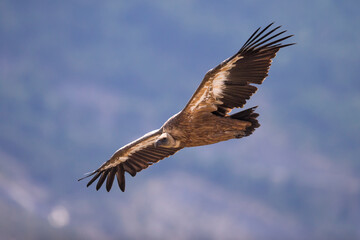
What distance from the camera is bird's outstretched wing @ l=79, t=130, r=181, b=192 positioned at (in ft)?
37.5

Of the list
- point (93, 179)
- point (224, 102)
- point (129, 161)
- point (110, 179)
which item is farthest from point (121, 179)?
point (224, 102)

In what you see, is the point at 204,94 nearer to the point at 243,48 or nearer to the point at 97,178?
the point at 243,48

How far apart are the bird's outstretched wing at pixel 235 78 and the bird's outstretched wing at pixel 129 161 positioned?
2.09 metres

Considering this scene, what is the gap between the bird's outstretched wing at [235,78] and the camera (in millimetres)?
9109

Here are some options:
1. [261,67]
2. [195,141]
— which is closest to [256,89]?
[261,67]

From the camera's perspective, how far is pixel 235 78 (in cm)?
938

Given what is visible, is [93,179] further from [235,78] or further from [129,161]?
[235,78]

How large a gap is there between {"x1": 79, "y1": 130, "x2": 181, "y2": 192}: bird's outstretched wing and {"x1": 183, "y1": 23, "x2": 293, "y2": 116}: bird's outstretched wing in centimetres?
209

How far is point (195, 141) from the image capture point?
32.7ft

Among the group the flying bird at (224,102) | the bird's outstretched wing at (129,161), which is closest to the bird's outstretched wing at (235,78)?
the flying bird at (224,102)

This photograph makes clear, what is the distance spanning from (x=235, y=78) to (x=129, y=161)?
4.05m

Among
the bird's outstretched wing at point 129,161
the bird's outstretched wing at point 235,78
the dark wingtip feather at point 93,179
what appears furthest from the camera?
the dark wingtip feather at point 93,179

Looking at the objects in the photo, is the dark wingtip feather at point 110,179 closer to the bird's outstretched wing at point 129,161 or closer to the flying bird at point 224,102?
the bird's outstretched wing at point 129,161


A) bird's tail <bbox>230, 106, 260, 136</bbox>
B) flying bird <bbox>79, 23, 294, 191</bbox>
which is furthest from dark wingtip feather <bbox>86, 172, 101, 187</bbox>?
bird's tail <bbox>230, 106, 260, 136</bbox>
